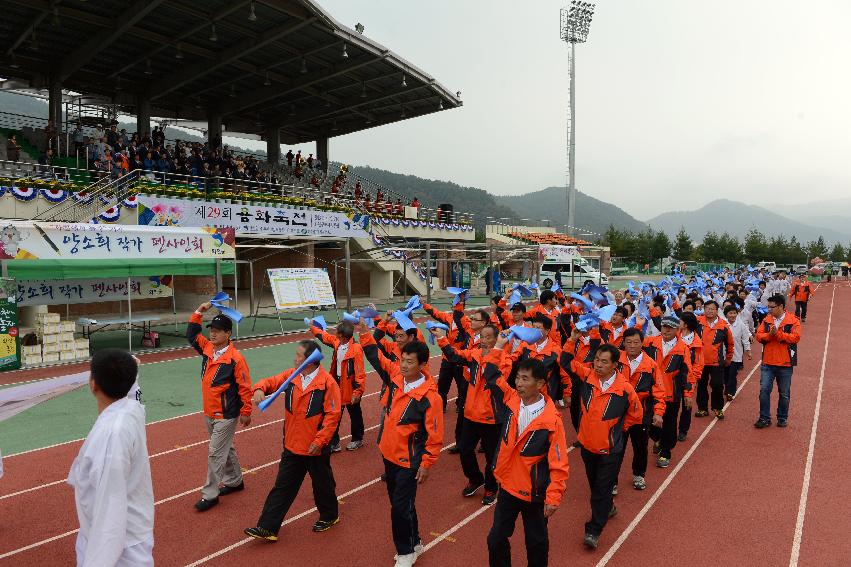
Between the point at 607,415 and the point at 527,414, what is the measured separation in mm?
1171

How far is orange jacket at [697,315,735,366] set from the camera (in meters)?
7.99

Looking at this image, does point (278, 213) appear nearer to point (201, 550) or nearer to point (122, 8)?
point (122, 8)

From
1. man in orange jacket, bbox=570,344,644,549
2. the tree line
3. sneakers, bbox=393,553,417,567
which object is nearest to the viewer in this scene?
sneakers, bbox=393,553,417,567

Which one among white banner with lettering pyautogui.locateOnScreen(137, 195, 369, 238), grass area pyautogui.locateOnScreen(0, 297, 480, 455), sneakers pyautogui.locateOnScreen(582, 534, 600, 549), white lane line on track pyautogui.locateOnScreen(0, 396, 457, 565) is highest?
white banner with lettering pyautogui.locateOnScreen(137, 195, 369, 238)

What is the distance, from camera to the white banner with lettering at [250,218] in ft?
57.7

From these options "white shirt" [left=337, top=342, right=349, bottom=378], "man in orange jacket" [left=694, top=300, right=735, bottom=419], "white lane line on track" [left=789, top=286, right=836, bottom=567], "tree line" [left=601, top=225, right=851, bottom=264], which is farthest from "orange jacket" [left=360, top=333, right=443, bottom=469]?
"tree line" [left=601, top=225, right=851, bottom=264]

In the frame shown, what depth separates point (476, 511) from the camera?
17.3ft

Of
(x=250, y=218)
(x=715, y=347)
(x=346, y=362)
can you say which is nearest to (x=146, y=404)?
(x=346, y=362)

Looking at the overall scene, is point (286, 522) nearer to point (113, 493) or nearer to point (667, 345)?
point (113, 493)

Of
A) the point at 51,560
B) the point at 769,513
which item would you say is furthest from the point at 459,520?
the point at 51,560

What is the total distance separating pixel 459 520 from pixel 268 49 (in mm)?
21404

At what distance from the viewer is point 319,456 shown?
4.59 meters

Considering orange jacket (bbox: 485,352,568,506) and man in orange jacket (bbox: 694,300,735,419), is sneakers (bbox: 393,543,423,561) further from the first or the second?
man in orange jacket (bbox: 694,300,735,419)

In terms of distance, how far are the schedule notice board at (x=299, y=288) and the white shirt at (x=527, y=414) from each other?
450 inches
